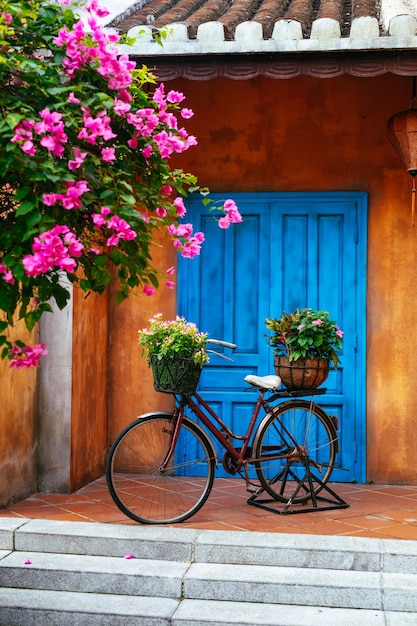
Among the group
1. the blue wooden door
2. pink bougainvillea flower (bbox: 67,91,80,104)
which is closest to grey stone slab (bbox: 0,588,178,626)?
the blue wooden door

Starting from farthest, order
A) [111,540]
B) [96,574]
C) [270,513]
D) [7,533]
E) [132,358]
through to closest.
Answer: [132,358] < [270,513] < [7,533] < [111,540] < [96,574]

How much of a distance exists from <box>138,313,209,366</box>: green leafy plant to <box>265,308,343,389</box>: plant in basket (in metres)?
0.80

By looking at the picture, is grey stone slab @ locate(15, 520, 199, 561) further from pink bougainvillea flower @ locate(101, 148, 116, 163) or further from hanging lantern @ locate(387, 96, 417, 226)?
hanging lantern @ locate(387, 96, 417, 226)

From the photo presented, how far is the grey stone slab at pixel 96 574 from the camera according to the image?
542 cm

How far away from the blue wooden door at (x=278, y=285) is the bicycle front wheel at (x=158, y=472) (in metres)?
0.62

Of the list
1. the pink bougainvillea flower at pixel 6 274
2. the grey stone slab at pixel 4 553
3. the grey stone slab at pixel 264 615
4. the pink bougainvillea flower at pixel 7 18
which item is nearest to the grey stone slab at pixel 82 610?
the grey stone slab at pixel 264 615

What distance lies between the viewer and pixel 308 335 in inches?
263

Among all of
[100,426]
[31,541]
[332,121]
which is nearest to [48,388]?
[100,426]

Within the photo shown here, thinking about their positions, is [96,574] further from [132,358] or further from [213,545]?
[132,358]

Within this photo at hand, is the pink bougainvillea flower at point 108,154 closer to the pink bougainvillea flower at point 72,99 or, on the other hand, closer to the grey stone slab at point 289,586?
the pink bougainvillea flower at point 72,99

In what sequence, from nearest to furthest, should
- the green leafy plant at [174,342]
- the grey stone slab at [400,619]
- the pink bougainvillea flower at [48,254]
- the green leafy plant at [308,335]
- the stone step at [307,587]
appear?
the pink bougainvillea flower at [48,254] → the grey stone slab at [400,619] → the stone step at [307,587] → the green leafy plant at [174,342] → the green leafy plant at [308,335]

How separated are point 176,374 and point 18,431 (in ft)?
5.15

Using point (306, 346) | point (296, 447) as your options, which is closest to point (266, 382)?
point (306, 346)

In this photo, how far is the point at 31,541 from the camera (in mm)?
5926
